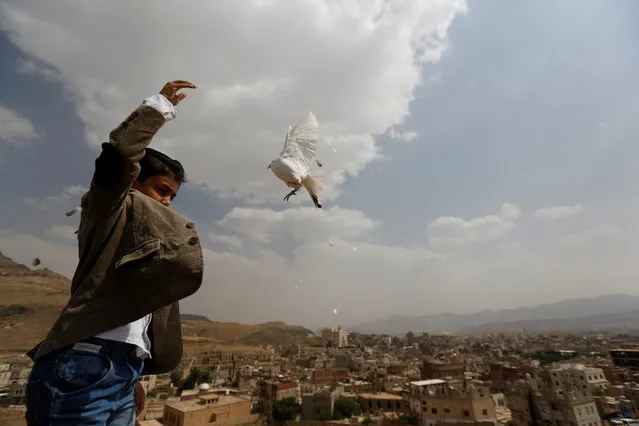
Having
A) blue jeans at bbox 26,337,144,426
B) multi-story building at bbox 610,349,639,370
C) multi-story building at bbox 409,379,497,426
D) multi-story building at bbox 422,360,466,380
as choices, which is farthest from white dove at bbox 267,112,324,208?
multi-story building at bbox 610,349,639,370

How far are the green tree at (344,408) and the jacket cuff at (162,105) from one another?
25473mm

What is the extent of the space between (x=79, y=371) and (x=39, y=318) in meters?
59.2

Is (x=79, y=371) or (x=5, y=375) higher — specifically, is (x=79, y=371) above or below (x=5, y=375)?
above

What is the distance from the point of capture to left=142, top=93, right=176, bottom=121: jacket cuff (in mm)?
1348

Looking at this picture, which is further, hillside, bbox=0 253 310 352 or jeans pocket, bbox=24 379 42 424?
hillside, bbox=0 253 310 352

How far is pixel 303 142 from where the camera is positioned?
271 centimetres

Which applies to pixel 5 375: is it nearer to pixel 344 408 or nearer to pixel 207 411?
pixel 207 411

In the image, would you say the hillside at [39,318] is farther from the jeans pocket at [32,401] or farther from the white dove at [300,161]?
the jeans pocket at [32,401]

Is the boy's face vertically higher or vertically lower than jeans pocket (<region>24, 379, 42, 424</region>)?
higher

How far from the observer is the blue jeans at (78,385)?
1.19 meters

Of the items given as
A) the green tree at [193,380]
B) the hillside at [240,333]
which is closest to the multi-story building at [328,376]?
the green tree at [193,380]

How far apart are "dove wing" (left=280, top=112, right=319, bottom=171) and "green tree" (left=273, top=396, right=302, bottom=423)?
24637 mm

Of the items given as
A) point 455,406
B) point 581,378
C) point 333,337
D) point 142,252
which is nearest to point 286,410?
point 455,406

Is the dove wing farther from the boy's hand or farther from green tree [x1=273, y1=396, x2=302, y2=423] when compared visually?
green tree [x1=273, y1=396, x2=302, y2=423]
